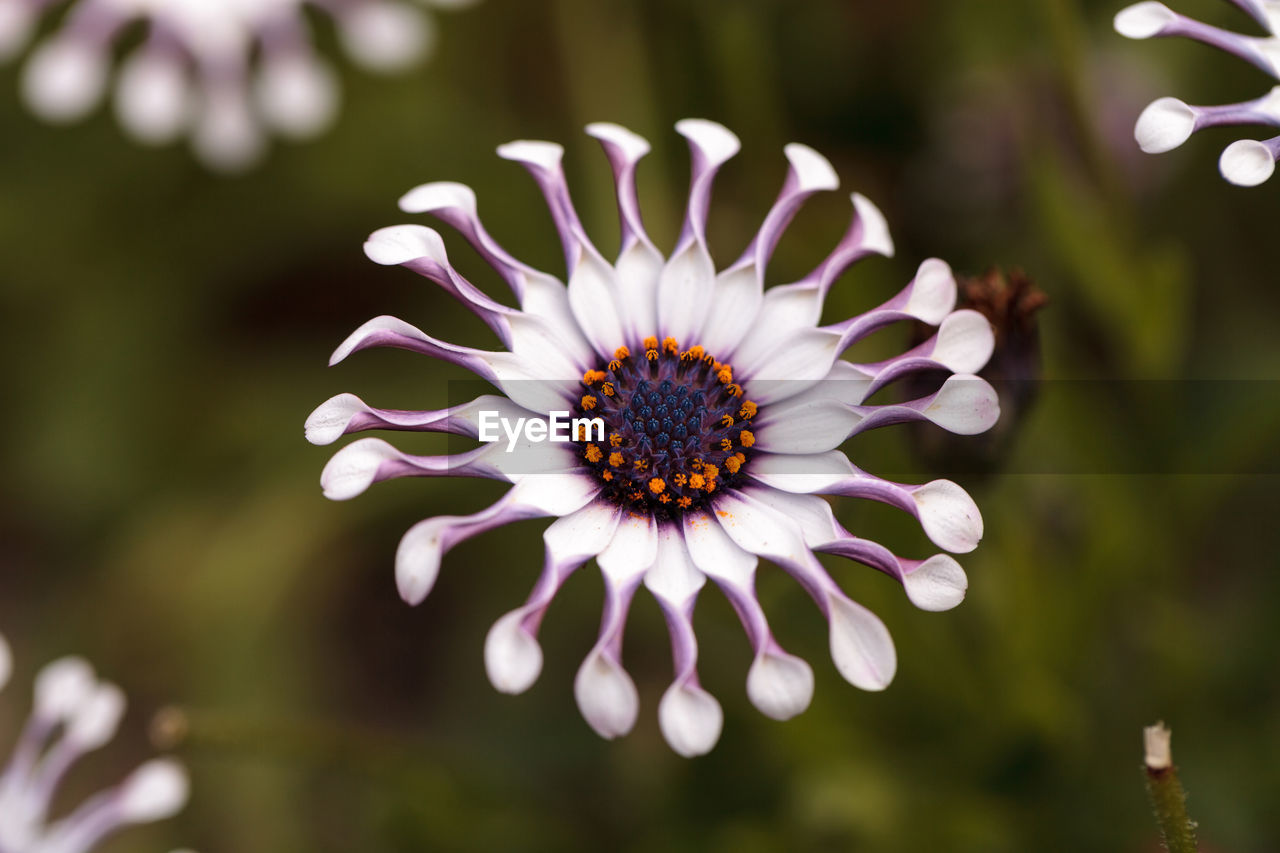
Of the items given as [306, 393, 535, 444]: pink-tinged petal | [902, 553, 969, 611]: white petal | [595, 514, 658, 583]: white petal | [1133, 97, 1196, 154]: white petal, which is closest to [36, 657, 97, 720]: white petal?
[306, 393, 535, 444]: pink-tinged petal

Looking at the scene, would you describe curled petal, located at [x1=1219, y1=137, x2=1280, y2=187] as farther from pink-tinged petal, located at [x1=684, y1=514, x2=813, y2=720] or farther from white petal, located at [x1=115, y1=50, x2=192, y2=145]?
white petal, located at [x1=115, y1=50, x2=192, y2=145]

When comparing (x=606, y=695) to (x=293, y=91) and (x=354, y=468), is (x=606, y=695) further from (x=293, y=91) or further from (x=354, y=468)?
(x=293, y=91)

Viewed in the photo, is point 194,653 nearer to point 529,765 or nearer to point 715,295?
point 529,765

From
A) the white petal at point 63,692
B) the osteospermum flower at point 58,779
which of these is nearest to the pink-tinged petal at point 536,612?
the osteospermum flower at point 58,779

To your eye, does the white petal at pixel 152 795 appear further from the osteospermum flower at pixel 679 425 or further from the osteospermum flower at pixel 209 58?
the osteospermum flower at pixel 209 58

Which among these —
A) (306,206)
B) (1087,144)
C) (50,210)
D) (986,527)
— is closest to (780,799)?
(986,527)
